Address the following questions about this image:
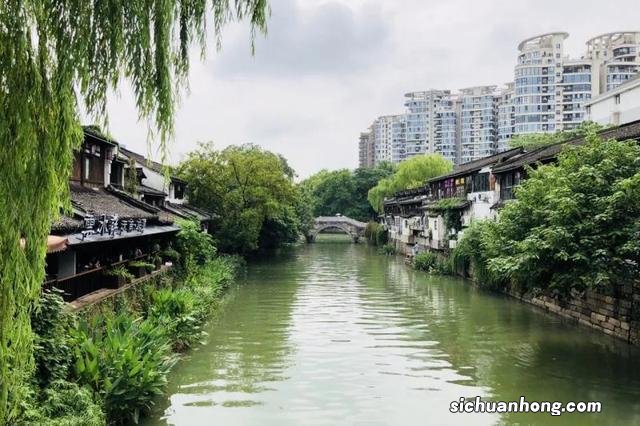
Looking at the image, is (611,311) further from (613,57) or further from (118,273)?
(613,57)

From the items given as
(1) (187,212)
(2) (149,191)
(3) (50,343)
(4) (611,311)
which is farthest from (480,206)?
(3) (50,343)

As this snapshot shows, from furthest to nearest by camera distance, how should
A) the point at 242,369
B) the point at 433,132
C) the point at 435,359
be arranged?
the point at 433,132, the point at 435,359, the point at 242,369

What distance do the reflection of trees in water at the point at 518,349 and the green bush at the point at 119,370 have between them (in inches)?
330

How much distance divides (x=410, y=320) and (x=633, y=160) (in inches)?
440

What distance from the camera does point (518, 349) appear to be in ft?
61.1

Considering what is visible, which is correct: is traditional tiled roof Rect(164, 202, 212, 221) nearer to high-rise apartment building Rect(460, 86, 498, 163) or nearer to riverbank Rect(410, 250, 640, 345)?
riverbank Rect(410, 250, 640, 345)

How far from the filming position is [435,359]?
17.4 metres

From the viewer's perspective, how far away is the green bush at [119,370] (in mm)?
10625

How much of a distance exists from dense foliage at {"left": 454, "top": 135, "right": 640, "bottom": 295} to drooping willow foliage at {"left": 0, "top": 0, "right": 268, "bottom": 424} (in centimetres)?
1342

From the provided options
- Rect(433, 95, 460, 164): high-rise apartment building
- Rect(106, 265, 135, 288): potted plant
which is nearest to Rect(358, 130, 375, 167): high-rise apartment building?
Rect(433, 95, 460, 164): high-rise apartment building

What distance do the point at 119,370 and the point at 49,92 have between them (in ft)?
24.6

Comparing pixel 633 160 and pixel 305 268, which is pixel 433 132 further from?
pixel 633 160

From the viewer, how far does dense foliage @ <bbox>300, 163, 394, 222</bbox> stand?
308ft

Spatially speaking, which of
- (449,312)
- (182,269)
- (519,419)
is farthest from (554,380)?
(182,269)
